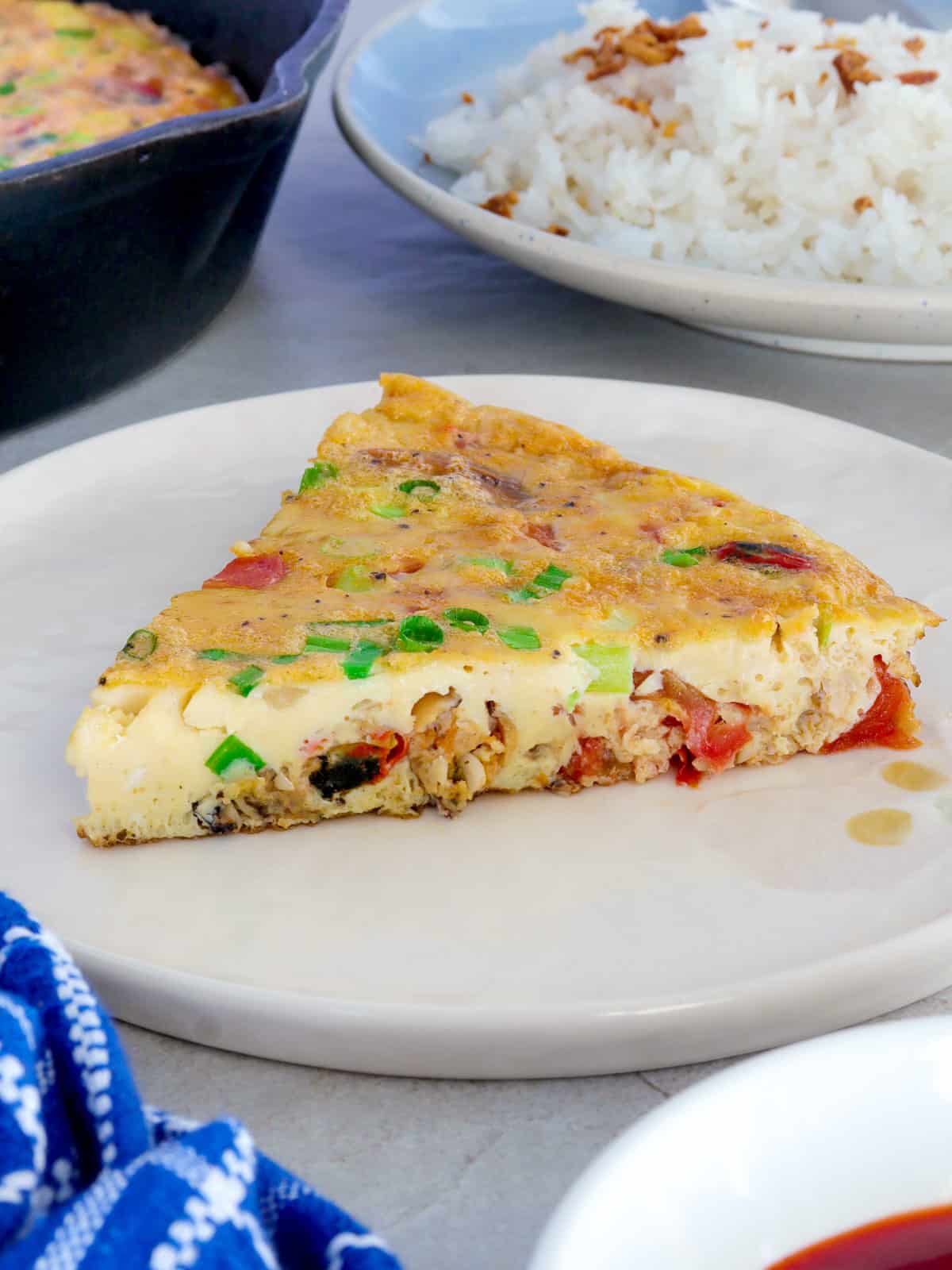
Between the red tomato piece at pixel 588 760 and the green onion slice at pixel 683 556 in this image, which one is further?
the green onion slice at pixel 683 556

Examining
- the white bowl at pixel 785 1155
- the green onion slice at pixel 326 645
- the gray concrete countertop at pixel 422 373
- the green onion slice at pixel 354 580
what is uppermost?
the white bowl at pixel 785 1155

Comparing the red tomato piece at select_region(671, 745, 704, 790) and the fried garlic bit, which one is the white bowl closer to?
the red tomato piece at select_region(671, 745, 704, 790)

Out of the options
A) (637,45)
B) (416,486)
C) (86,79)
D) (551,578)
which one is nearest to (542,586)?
(551,578)

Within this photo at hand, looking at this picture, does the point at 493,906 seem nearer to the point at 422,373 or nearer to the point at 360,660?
the point at 360,660

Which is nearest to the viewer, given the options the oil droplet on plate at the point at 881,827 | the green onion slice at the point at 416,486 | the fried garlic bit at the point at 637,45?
the oil droplet on plate at the point at 881,827

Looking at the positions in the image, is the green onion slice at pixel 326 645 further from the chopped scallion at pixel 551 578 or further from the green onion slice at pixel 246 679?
the chopped scallion at pixel 551 578

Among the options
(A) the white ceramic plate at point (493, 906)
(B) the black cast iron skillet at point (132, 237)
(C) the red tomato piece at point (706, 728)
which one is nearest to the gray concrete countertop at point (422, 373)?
(A) the white ceramic plate at point (493, 906)
